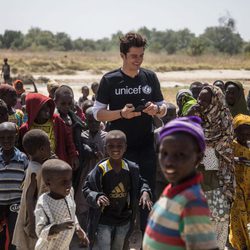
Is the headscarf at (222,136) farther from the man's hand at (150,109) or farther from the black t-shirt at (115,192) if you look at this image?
the black t-shirt at (115,192)

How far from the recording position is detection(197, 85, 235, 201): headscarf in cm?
546

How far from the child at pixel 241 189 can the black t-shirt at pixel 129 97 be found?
118 centimetres

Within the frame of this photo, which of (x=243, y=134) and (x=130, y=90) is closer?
(x=130, y=90)

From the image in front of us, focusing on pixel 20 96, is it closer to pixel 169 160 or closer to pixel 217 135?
pixel 217 135

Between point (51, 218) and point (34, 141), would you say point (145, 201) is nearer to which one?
point (51, 218)

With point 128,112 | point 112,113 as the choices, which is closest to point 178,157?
point 128,112

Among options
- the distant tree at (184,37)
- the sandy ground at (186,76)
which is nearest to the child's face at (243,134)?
the sandy ground at (186,76)

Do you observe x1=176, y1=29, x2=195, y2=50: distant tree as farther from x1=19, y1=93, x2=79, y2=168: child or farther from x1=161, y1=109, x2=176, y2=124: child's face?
x1=19, y1=93, x2=79, y2=168: child

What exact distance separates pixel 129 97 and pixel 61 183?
1.42m

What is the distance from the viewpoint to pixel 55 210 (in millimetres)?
3842

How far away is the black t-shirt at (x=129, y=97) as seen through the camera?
4.95 metres

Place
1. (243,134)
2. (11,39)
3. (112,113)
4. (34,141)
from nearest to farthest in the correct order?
1. (34,141)
2. (112,113)
3. (243,134)
4. (11,39)

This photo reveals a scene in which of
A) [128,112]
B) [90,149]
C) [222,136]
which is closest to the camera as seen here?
[128,112]

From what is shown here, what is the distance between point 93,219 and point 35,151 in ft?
2.58
